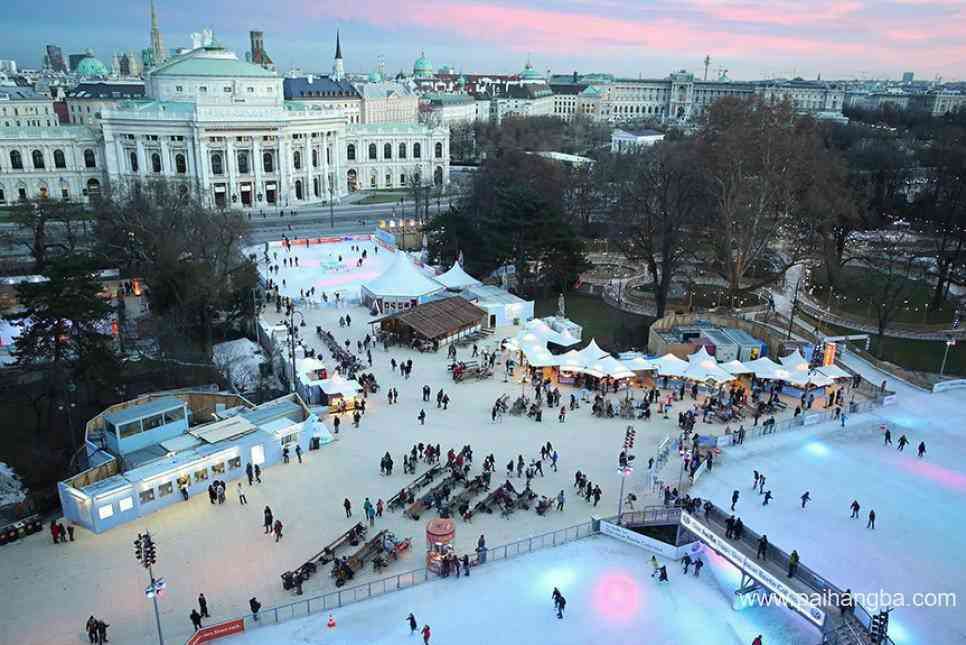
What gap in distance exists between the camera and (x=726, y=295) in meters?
45.9

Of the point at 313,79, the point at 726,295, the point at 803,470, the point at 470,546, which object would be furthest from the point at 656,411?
the point at 313,79

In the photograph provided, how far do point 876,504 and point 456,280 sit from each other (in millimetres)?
27274

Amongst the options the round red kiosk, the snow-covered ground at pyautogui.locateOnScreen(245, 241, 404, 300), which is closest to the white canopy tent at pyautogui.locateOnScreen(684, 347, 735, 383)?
the round red kiosk

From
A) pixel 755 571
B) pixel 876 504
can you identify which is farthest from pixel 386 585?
pixel 876 504

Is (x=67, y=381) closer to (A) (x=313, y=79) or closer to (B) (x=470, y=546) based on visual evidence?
(B) (x=470, y=546)

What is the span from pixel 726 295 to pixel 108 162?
6541cm

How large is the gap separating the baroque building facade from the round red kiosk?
56321 millimetres

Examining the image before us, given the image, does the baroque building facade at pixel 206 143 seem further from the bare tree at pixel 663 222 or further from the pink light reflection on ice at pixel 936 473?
the pink light reflection on ice at pixel 936 473

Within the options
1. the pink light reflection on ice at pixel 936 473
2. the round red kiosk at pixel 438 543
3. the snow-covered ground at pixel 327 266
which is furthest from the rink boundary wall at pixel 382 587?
the snow-covered ground at pixel 327 266

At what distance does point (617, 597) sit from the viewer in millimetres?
18219

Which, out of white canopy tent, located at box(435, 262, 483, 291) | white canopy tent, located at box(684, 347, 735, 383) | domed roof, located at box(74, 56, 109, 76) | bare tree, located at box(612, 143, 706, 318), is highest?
domed roof, located at box(74, 56, 109, 76)

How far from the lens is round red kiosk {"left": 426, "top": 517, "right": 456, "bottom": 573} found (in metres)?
18.7

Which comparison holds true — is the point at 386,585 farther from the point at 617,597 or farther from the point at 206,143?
the point at 206,143

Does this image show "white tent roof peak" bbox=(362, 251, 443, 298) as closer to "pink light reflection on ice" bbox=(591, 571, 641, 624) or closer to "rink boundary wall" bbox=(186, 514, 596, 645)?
"rink boundary wall" bbox=(186, 514, 596, 645)
